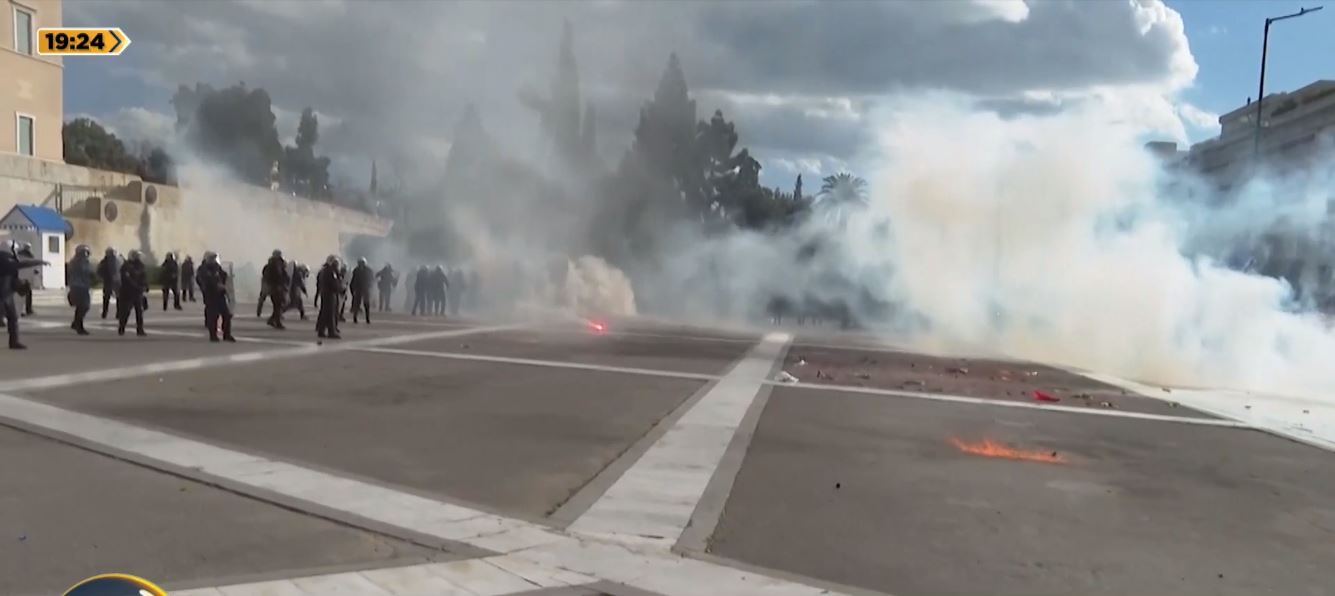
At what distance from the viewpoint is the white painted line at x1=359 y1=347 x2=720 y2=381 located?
13.9 metres

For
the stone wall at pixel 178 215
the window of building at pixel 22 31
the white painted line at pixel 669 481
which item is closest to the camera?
the white painted line at pixel 669 481

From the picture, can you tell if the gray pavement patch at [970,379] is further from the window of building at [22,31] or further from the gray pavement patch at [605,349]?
the window of building at [22,31]

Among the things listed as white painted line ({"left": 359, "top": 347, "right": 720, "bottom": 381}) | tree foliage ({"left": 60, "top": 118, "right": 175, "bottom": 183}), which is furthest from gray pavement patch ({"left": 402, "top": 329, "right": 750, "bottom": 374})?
tree foliage ({"left": 60, "top": 118, "right": 175, "bottom": 183})

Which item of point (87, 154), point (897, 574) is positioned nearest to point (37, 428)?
point (897, 574)

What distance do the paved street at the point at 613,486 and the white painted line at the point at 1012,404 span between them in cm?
8

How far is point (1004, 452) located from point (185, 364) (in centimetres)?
983

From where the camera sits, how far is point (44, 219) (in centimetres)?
2666

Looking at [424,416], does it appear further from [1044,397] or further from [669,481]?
[1044,397]

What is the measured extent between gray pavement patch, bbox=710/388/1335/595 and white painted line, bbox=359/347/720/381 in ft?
12.4

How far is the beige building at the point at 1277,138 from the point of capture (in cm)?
1933

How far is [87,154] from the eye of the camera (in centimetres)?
6072

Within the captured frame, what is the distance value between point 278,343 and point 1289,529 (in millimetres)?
14123
